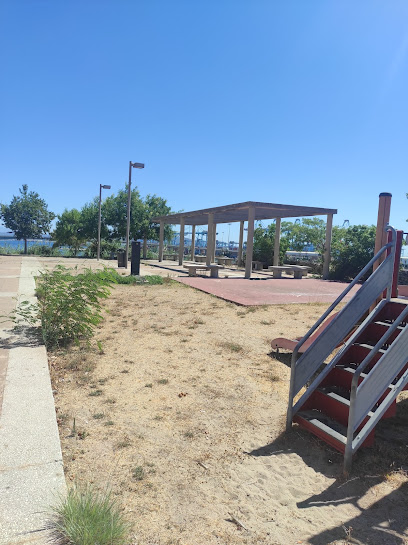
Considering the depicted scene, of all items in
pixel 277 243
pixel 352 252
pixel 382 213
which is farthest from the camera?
pixel 277 243

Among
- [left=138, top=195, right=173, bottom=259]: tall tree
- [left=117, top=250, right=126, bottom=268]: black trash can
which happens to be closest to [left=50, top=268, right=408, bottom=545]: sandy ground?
[left=117, top=250, right=126, bottom=268]: black trash can

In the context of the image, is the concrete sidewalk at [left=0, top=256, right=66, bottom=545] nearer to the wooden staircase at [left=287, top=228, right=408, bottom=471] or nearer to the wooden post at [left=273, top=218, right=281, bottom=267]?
the wooden staircase at [left=287, top=228, right=408, bottom=471]

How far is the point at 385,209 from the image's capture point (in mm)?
4562

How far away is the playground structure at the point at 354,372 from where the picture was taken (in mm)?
2729

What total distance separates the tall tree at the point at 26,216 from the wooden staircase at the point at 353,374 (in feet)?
129

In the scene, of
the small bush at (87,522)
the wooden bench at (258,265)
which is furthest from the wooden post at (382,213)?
the wooden bench at (258,265)

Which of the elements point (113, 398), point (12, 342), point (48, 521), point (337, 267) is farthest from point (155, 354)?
point (337, 267)

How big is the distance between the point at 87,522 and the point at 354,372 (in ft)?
6.87

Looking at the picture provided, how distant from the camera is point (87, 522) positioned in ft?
6.31

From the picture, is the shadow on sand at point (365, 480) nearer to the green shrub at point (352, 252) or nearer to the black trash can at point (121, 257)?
the green shrub at point (352, 252)

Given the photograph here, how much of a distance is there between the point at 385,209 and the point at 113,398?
372 centimetres

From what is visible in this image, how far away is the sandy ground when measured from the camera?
2189mm

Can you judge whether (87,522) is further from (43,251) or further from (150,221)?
(43,251)

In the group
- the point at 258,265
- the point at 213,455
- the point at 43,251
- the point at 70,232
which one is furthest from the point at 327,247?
the point at 43,251
